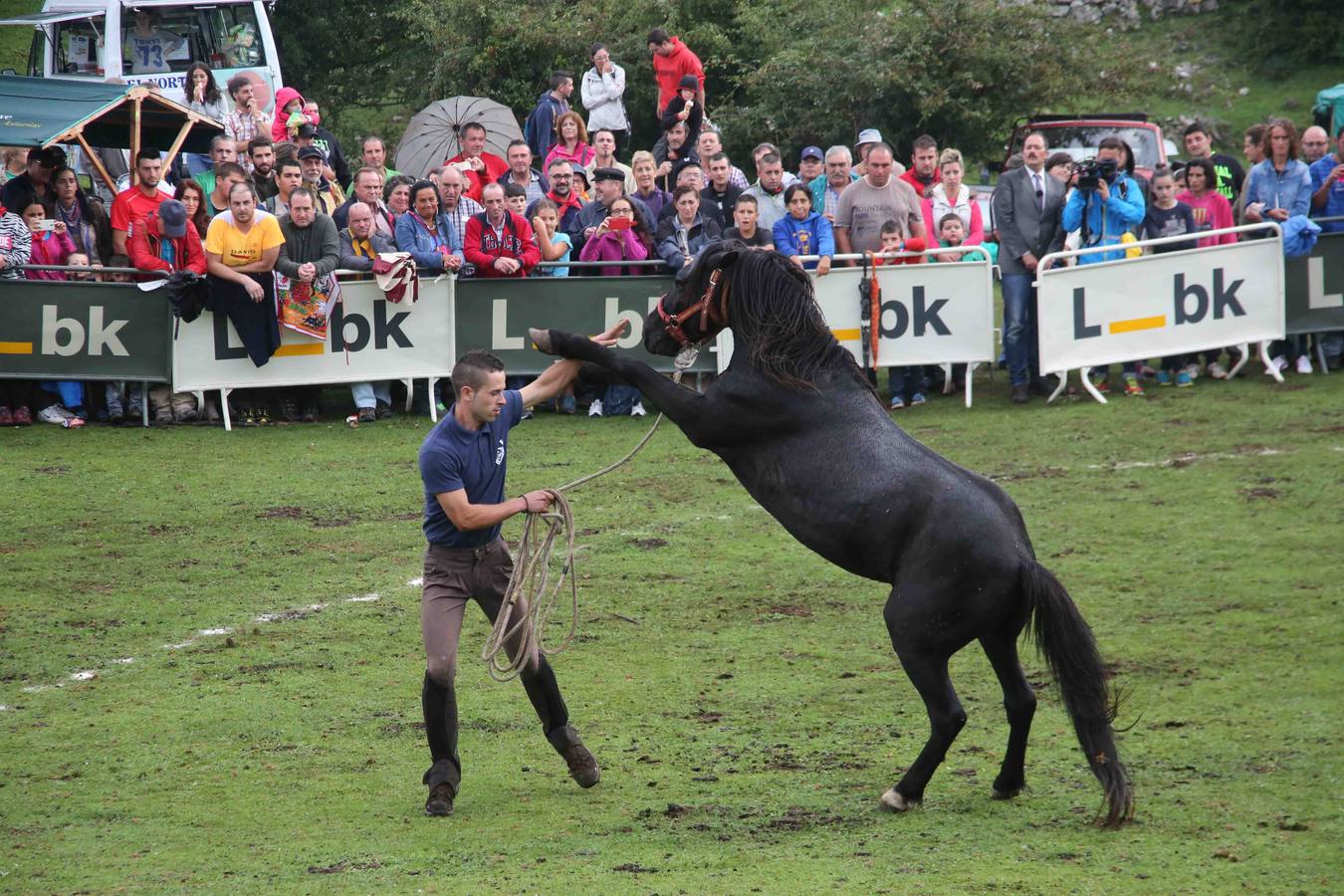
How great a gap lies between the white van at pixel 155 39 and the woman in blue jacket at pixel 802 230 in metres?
8.83

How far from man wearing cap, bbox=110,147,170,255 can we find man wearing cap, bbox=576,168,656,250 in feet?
12.6

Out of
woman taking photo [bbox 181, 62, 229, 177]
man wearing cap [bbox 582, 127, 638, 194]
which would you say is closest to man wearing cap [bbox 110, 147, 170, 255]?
woman taking photo [bbox 181, 62, 229, 177]

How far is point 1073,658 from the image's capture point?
21.0 feet

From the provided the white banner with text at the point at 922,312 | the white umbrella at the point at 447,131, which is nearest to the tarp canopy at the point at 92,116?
the white umbrella at the point at 447,131

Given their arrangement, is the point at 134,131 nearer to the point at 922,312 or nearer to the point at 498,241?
the point at 498,241

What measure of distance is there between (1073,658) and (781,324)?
73.8 inches

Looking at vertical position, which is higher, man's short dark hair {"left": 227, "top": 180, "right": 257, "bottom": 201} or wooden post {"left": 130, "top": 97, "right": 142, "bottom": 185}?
wooden post {"left": 130, "top": 97, "right": 142, "bottom": 185}

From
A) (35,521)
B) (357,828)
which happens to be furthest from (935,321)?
(357,828)

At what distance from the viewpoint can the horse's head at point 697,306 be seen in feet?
22.6

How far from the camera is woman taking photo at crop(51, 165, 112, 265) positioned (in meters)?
14.0

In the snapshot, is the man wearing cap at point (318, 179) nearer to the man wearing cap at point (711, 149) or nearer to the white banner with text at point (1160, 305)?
the man wearing cap at point (711, 149)

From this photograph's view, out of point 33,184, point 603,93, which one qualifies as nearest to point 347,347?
point 33,184

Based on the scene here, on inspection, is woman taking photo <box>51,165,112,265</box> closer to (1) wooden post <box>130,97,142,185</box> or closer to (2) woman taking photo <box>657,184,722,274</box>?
(1) wooden post <box>130,97,142,185</box>

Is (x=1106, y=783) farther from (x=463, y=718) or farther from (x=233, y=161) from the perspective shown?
(x=233, y=161)
